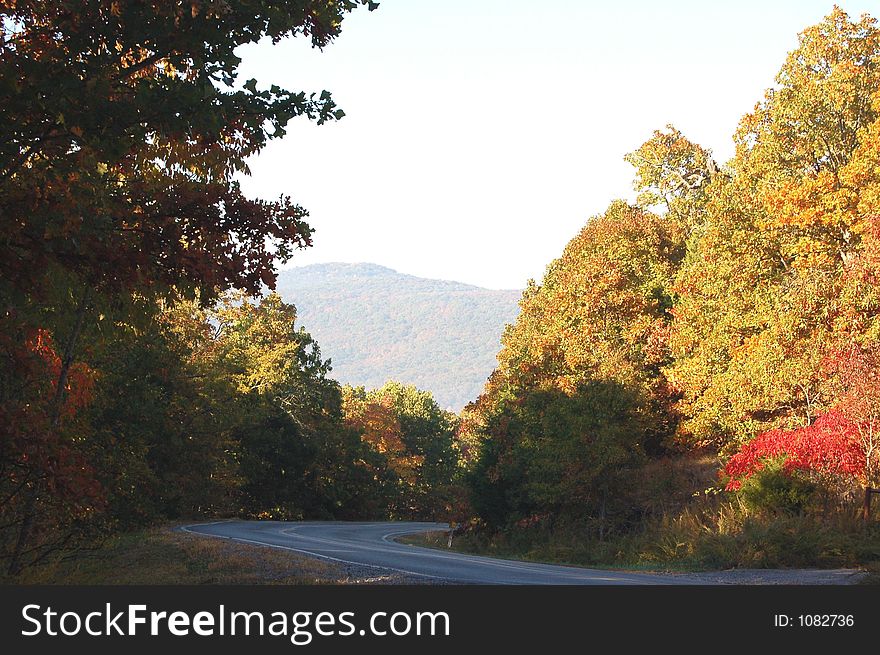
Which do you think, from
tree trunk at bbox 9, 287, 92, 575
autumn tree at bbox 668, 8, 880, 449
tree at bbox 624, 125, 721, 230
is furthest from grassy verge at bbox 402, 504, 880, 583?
tree at bbox 624, 125, 721, 230

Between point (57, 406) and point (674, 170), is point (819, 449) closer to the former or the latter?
point (57, 406)

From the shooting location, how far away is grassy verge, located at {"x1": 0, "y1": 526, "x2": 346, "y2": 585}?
51.2ft

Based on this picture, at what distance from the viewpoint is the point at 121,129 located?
10.1 metres

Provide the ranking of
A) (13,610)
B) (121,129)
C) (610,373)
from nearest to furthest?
(13,610)
(121,129)
(610,373)

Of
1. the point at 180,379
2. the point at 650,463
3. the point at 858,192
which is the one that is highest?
the point at 858,192

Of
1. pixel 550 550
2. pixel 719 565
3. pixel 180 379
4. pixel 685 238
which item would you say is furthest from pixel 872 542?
pixel 685 238

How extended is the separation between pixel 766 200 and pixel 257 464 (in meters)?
34.8

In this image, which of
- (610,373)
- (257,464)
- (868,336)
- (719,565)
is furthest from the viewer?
(257,464)

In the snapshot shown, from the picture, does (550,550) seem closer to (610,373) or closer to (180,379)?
(610,373)

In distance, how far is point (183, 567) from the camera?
1891cm

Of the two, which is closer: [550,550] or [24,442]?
[24,442]

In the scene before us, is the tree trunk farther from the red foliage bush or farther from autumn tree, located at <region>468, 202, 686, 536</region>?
autumn tree, located at <region>468, 202, 686, 536</region>

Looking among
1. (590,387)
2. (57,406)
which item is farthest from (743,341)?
(57,406)

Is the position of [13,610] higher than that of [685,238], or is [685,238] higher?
[685,238]
